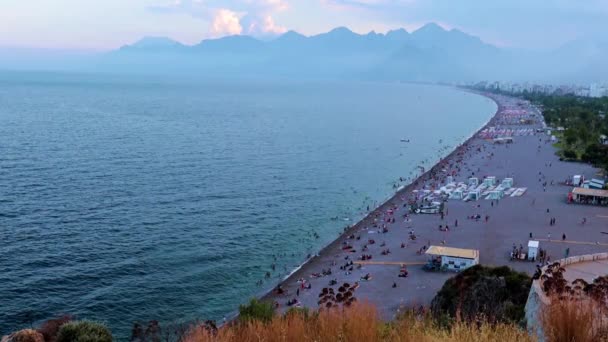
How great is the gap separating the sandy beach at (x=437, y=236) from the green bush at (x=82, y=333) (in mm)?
8512

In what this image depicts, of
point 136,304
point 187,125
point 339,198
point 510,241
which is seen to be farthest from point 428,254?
point 187,125

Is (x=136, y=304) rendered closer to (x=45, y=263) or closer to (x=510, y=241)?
(x=45, y=263)

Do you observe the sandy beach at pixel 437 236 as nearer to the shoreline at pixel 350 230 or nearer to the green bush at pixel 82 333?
the shoreline at pixel 350 230

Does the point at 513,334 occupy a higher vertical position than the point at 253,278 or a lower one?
higher

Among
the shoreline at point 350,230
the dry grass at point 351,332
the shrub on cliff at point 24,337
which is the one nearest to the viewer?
the dry grass at point 351,332

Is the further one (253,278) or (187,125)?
(187,125)

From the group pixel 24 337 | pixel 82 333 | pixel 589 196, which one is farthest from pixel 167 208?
pixel 589 196

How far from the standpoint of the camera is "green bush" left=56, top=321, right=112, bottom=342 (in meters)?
14.2

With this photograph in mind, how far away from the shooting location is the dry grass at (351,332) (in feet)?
19.1

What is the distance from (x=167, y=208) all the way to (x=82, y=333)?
2317cm

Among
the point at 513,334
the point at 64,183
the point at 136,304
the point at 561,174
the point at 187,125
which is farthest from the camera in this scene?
the point at 187,125

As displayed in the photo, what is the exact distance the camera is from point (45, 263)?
→ 2606 cm

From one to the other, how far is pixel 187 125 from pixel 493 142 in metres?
49.4

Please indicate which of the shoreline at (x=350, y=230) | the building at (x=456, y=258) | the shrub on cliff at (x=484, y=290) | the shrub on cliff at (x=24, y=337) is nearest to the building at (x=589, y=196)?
the shoreline at (x=350, y=230)
